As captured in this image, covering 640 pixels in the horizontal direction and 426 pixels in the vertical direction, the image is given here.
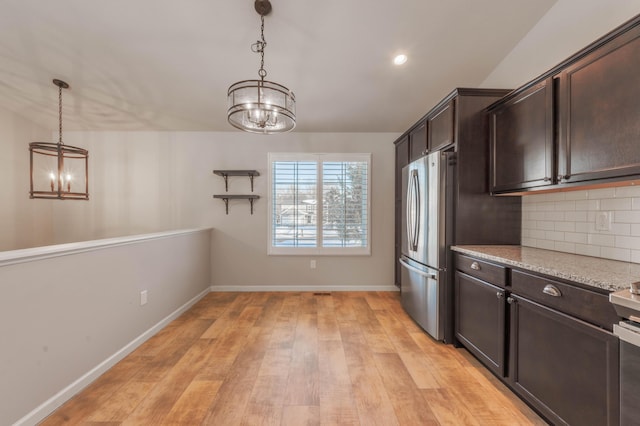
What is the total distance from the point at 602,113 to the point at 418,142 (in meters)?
1.77

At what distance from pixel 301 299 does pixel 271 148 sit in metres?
2.28

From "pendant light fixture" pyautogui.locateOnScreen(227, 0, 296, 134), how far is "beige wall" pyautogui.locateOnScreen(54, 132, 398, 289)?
2.18 m

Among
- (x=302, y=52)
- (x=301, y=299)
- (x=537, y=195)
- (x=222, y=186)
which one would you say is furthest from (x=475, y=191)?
(x=222, y=186)

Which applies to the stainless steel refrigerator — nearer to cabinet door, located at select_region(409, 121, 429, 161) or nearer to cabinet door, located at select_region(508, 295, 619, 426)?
cabinet door, located at select_region(409, 121, 429, 161)

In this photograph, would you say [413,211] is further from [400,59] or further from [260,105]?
[260,105]

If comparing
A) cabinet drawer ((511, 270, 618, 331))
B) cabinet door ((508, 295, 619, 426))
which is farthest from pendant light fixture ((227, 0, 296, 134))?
cabinet door ((508, 295, 619, 426))

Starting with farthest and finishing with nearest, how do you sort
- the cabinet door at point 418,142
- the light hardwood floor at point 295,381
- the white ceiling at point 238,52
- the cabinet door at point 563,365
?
the cabinet door at point 418,142 < the white ceiling at point 238,52 < the light hardwood floor at point 295,381 < the cabinet door at point 563,365

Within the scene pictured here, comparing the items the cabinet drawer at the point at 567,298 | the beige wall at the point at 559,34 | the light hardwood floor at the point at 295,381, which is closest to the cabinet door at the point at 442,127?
the beige wall at the point at 559,34

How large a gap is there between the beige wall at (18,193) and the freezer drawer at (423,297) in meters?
5.17

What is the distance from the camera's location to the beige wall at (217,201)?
4.09 meters

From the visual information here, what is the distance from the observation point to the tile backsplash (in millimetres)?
1662

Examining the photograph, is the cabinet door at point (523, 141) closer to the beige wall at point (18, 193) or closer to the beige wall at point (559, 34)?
the beige wall at point (559, 34)

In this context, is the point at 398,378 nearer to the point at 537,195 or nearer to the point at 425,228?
the point at 425,228

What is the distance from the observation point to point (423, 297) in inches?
105
